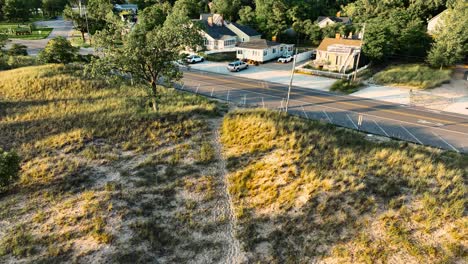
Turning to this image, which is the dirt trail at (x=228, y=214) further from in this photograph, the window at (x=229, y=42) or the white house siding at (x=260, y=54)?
the window at (x=229, y=42)

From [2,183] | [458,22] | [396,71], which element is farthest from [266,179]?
[458,22]

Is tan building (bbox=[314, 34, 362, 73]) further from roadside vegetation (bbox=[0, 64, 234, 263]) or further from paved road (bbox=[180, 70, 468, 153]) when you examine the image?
roadside vegetation (bbox=[0, 64, 234, 263])


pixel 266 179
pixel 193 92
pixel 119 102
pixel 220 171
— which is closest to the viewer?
pixel 266 179

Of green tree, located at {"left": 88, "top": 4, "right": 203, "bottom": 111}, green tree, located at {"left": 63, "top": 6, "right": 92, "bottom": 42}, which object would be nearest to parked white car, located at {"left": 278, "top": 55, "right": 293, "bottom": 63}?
green tree, located at {"left": 88, "top": 4, "right": 203, "bottom": 111}

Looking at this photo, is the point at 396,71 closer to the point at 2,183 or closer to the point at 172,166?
the point at 172,166

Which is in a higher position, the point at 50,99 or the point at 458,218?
the point at 50,99

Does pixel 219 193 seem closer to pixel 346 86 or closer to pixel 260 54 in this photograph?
pixel 346 86
